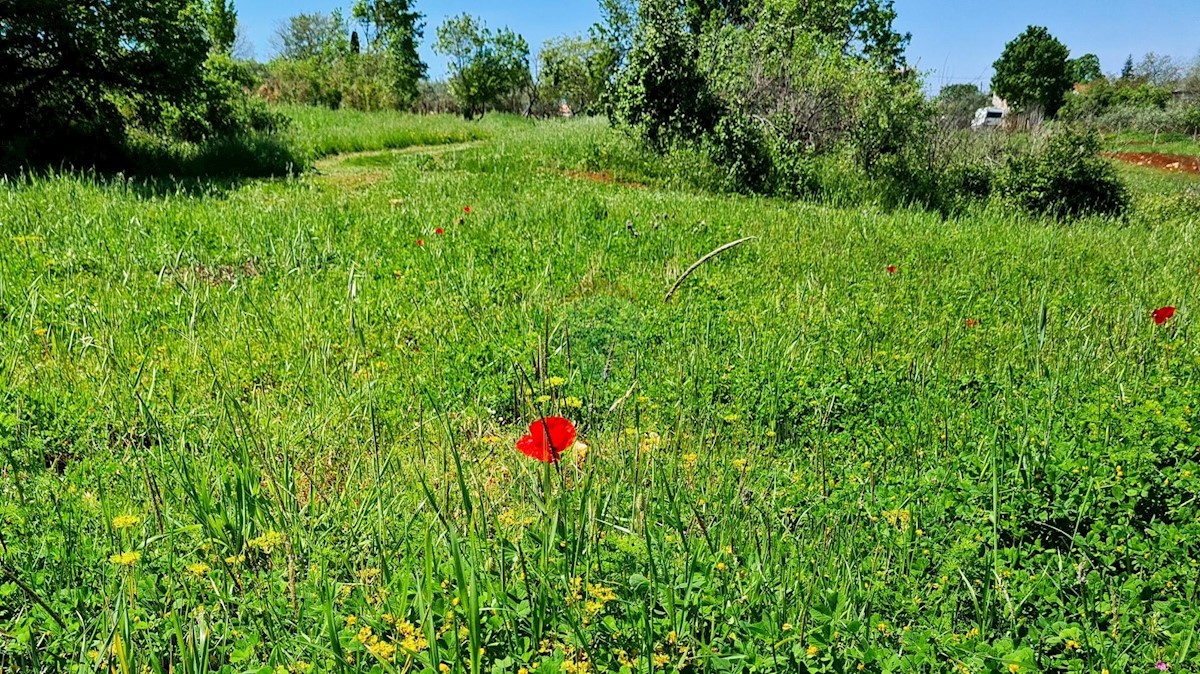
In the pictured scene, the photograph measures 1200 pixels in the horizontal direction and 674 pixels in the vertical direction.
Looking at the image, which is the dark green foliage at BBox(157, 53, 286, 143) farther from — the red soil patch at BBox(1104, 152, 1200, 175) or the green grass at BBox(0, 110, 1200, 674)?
the red soil patch at BBox(1104, 152, 1200, 175)

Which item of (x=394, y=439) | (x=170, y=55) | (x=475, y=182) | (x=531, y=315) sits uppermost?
(x=170, y=55)

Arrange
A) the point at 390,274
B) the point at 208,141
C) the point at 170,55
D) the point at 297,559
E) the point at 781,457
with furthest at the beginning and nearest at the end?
the point at 208,141
the point at 170,55
the point at 390,274
the point at 781,457
the point at 297,559

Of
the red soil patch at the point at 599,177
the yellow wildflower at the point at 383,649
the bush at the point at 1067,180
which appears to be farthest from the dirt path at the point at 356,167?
the bush at the point at 1067,180

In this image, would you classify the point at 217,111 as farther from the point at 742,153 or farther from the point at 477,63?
the point at 477,63

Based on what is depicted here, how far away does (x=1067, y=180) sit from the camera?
499 inches

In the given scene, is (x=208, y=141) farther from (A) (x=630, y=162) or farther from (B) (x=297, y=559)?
(B) (x=297, y=559)

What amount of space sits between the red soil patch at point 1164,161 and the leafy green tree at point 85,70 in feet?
124

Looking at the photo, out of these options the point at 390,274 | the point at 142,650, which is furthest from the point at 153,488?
the point at 390,274

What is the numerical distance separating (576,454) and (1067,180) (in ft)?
47.1

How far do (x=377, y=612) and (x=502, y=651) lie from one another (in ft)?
1.04

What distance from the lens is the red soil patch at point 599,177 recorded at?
40.2 feet

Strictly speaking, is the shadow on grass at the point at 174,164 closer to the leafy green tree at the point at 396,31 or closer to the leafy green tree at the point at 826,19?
the leafy green tree at the point at 826,19

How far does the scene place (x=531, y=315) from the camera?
166 inches

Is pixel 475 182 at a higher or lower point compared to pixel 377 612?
higher
